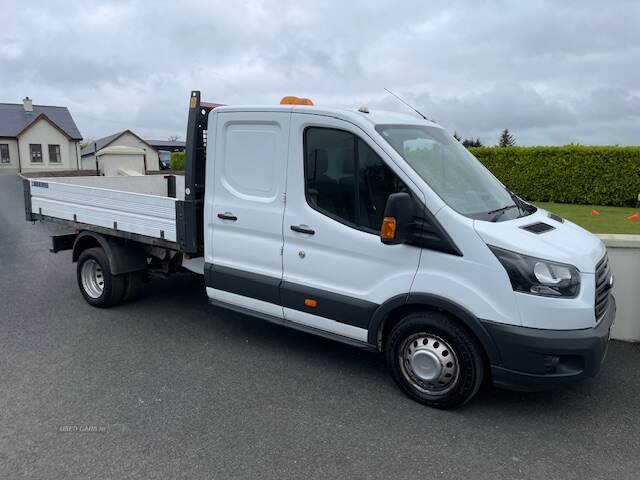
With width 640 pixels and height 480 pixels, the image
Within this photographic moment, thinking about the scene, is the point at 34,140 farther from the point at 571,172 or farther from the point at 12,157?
the point at 571,172

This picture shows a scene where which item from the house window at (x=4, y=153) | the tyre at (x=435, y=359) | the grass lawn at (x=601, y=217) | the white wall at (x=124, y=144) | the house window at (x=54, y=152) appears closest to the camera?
the tyre at (x=435, y=359)

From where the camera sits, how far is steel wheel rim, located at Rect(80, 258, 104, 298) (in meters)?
6.24

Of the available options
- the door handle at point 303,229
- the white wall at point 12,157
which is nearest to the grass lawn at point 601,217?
the door handle at point 303,229

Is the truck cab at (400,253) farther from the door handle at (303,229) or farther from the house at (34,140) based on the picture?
the house at (34,140)

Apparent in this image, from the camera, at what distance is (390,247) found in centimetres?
387

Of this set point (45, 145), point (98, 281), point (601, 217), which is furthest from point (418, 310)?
point (45, 145)

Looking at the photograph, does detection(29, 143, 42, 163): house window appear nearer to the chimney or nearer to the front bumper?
the chimney

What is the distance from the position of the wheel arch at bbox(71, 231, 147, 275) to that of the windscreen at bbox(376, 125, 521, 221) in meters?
3.53

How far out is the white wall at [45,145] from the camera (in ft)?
148

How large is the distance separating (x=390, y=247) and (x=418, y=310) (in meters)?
0.52

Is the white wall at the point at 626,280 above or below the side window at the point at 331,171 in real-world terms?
below

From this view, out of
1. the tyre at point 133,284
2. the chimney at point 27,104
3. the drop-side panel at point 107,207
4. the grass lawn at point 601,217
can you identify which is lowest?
the tyre at point 133,284

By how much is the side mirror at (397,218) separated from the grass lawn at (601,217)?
8.97m

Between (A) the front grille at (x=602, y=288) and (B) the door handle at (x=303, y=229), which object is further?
(B) the door handle at (x=303, y=229)
